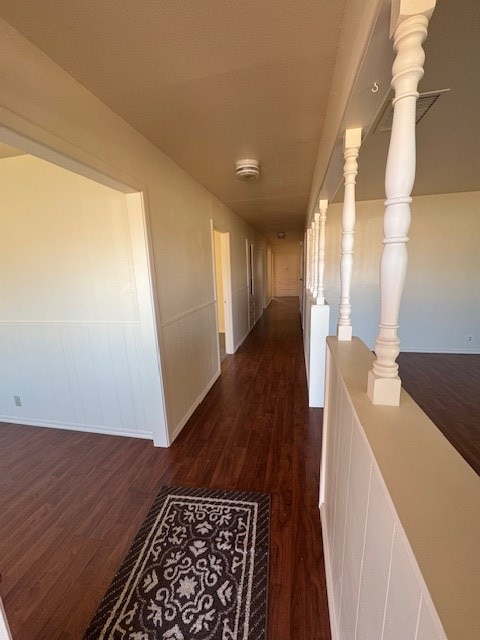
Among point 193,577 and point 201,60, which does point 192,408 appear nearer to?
point 193,577

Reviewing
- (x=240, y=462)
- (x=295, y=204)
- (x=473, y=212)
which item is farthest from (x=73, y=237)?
(x=473, y=212)

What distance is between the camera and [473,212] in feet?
13.0

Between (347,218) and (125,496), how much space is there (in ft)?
7.25

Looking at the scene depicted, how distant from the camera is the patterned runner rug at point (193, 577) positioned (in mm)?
1121

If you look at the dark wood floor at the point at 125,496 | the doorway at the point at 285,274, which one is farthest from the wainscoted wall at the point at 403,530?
the doorway at the point at 285,274

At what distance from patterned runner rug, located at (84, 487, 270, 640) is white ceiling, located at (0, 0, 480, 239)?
7.00 ft

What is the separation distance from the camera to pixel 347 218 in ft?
4.69

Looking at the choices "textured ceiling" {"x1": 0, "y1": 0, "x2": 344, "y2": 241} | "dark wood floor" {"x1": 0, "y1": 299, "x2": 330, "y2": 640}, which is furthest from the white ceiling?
"dark wood floor" {"x1": 0, "y1": 299, "x2": 330, "y2": 640}

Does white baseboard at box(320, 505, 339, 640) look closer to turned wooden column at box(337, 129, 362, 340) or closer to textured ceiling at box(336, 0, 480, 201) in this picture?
turned wooden column at box(337, 129, 362, 340)

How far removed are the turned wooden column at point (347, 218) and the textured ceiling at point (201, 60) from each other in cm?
39

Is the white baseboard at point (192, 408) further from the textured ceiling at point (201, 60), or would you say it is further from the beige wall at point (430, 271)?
the textured ceiling at point (201, 60)

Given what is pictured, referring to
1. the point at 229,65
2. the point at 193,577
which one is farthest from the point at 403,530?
the point at 229,65

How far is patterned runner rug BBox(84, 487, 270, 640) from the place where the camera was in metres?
1.12

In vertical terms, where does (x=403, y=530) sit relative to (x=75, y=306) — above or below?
below
